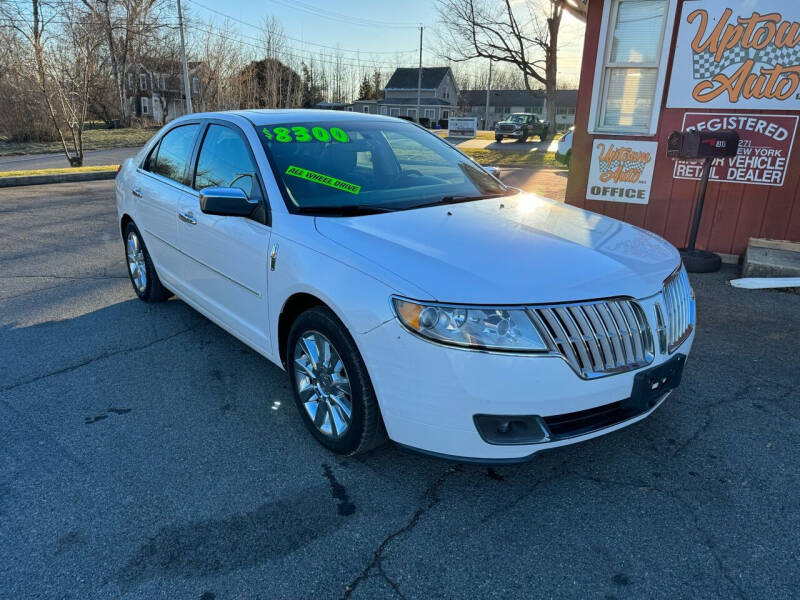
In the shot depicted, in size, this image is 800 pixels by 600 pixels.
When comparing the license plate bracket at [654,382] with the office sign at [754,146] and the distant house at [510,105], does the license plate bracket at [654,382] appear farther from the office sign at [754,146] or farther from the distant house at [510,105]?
the distant house at [510,105]

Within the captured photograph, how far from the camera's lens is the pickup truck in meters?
33.4

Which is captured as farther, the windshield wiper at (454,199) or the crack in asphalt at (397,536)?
the windshield wiper at (454,199)

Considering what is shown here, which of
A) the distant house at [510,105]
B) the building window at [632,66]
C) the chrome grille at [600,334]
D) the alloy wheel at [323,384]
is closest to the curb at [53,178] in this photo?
the building window at [632,66]

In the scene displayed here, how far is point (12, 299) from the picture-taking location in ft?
17.0

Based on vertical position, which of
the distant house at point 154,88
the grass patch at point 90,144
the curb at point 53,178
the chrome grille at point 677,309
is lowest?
the curb at point 53,178

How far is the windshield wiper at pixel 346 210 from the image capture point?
2.90 meters

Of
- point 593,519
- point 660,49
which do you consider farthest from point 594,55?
point 593,519

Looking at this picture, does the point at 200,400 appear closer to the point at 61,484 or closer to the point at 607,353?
the point at 61,484

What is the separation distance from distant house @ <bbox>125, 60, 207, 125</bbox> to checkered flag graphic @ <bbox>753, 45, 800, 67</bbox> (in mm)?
41256

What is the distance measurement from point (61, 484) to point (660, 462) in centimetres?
295

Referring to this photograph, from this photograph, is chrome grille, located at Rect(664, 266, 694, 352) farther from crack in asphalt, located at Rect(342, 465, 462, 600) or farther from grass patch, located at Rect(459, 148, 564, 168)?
grass patch, located at Rect(459, 148, 564, 168)

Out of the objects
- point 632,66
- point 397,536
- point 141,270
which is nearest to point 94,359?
point 141,270

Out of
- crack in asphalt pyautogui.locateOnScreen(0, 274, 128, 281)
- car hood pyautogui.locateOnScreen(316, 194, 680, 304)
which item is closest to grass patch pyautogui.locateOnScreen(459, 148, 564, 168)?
crack in asphalt pyautogui.locateOnScreen(0, 274, 128, 281)

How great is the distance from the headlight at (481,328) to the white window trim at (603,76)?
5.46 m
